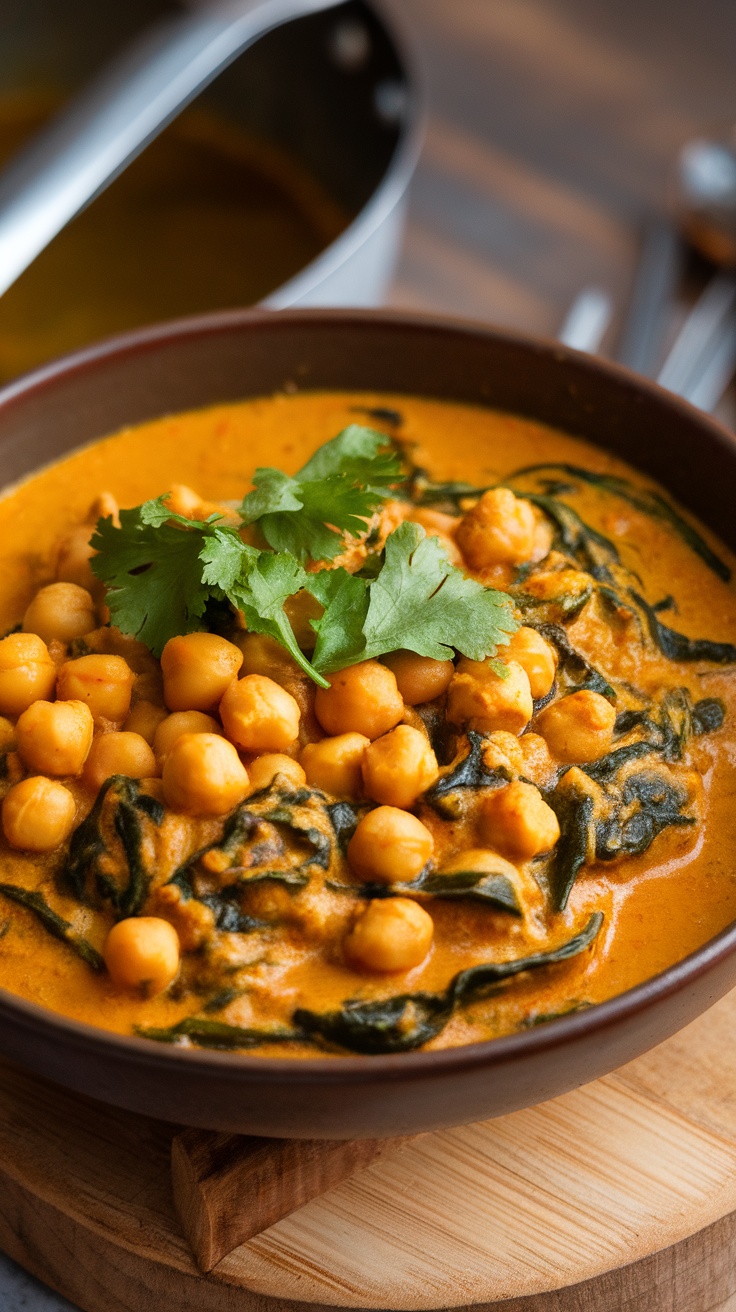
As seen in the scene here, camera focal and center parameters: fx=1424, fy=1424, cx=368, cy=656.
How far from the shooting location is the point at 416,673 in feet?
10.4

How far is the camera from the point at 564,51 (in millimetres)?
7164

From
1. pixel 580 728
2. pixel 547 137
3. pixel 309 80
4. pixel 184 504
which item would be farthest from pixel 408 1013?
pixel 547 137

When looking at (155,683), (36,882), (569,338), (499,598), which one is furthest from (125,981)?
(569,338)

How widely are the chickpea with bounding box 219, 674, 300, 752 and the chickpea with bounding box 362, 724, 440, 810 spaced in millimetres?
190

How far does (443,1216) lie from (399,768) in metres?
0.97

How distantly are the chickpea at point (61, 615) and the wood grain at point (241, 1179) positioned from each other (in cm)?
120

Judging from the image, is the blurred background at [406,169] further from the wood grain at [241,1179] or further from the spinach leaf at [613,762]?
the wood grain at [241,1179]

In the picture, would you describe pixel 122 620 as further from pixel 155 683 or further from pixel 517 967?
pixel 517 967

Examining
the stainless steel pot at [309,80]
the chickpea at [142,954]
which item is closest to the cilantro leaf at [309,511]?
the chickpea at [142,954]

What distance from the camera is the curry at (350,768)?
9.34ft

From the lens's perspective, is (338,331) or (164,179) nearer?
(338,331)

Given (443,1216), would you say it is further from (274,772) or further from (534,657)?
(534,657)

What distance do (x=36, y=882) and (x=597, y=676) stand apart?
1375mm

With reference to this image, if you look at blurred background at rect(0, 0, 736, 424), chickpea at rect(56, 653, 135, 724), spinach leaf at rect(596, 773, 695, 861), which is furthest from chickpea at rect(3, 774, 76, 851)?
blurred background at rect(0, 0, 736, 424)
